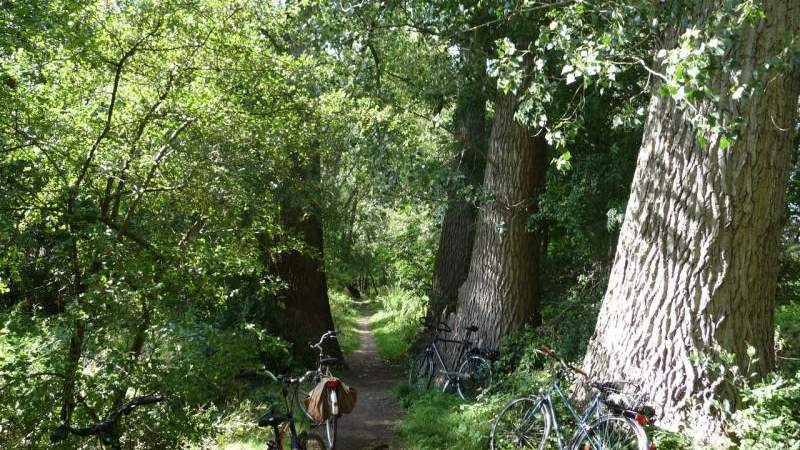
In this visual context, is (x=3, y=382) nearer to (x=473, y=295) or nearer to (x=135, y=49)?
(x=135, y=49)

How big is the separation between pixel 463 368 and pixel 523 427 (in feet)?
10.8

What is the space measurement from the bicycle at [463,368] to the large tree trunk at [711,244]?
3535 millimetres

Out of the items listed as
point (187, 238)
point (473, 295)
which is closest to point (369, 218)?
point (473, 295)

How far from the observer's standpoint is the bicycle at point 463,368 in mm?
9523

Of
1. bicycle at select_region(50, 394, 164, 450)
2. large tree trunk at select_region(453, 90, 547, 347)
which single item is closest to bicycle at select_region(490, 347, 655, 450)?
large tree trunk at select_region(453, 90, 547, 347)

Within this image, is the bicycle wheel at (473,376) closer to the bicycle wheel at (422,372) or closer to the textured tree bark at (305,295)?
the bicycle wheel at (422,372)

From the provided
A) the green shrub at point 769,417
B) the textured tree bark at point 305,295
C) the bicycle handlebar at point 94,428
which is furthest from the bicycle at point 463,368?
the bicycle handlebar at point 94,428

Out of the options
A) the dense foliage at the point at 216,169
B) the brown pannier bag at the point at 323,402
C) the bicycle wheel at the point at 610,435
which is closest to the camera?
the dense foliage at the point at 216,169

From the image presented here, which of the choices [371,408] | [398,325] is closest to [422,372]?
[371,408]

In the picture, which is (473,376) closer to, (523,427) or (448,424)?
(448,424)

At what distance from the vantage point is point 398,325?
856 inches

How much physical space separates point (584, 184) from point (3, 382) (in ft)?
24.5

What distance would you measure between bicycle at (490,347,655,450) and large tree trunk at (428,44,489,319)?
4.06m

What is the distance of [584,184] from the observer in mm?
9562
